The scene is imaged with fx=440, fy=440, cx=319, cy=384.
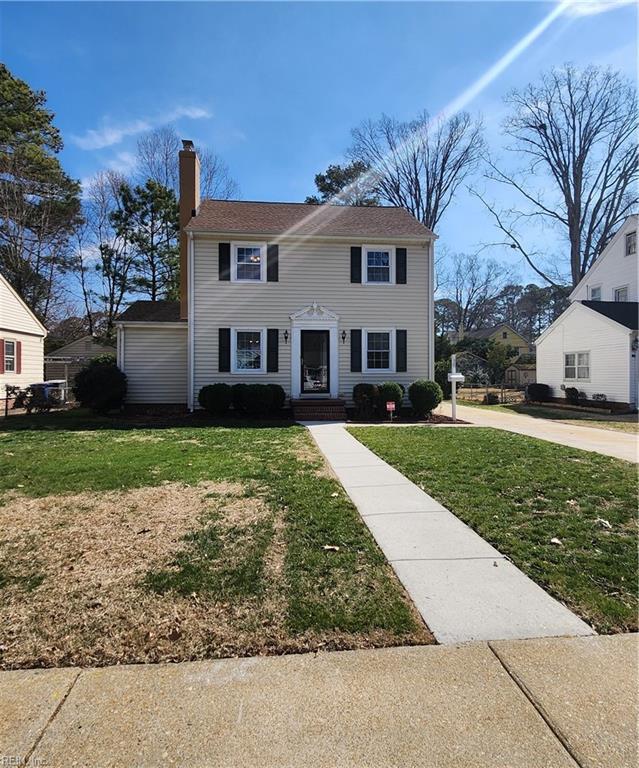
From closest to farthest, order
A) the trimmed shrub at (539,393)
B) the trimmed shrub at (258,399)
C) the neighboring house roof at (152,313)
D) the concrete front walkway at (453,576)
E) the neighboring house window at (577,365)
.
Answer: the concrete front walkway at (453,576) < the trimmed shrub at (258,399) < the neighboring house roof at (152,313) < the neighboring house window at (577,365) < the trimmed shrub at (539,393)

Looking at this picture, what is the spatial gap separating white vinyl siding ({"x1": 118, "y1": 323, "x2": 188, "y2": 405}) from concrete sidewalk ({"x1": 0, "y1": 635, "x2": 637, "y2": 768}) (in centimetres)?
1307

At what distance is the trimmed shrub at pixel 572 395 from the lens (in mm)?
18219

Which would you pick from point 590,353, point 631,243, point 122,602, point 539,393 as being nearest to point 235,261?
point 122,602

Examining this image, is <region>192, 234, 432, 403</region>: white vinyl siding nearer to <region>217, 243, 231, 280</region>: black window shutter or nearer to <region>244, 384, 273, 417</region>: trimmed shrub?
<region>217, 243, 231, 280</region>: black window shutter

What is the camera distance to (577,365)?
18672 millimetres

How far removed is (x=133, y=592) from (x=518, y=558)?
2719mm

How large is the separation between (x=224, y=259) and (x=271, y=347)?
3.08 m

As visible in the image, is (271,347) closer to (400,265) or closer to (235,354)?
(235,354)

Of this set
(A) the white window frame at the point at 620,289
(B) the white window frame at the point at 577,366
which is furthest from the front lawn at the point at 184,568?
(A) the white window frame at the point at 620,289

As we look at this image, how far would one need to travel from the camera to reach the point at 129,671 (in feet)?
6.84

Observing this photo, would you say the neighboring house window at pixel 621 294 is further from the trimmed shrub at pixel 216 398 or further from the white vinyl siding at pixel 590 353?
the trimmed shrub at pixel 216 398

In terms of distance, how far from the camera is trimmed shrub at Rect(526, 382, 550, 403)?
65.8ft

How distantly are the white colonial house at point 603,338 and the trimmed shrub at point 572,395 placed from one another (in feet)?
0.97

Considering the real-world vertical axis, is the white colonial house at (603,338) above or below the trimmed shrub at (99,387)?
above
